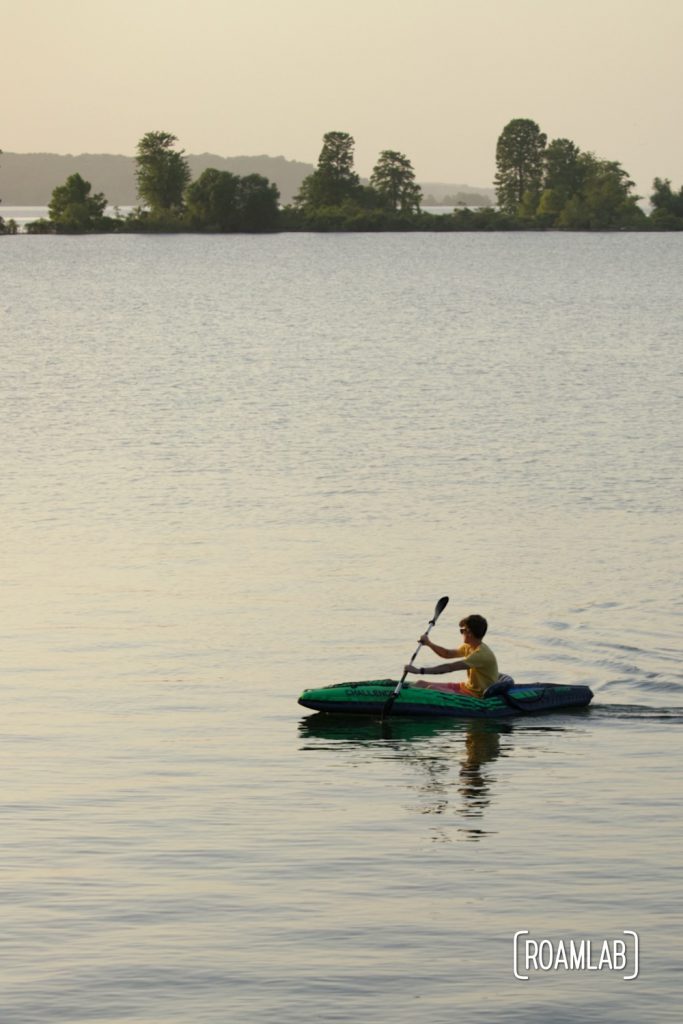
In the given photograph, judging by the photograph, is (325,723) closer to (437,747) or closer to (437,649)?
(437,747)

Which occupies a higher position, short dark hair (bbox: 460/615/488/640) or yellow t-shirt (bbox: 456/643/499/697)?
short dark hair (bbox: 460/615/488/640)

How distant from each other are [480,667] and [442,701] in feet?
2.11

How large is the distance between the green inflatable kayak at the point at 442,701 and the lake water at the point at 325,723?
213 mm

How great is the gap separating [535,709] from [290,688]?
3.39 metres

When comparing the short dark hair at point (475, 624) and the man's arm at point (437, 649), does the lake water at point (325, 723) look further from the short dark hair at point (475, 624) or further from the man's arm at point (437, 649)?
the short dark hair at point (475, 624)

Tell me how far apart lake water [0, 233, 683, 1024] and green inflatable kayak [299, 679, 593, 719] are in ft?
0.70

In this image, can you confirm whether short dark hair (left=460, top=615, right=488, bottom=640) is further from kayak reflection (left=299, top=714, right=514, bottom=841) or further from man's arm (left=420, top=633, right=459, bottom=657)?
kayak reflection (left=299, top=714, right=514, bottom=841)

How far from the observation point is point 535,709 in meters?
23.2

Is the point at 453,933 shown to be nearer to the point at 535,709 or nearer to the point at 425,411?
the point at 535,709

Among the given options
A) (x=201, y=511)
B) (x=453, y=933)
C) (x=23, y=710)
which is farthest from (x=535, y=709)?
(x=201, y=511)

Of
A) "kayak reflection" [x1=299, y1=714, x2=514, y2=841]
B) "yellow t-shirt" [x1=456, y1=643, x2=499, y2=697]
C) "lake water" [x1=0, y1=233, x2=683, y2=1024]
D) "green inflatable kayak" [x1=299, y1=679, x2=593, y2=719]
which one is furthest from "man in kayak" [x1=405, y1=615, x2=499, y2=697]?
"lake water" [x1=0, y1=233, x2=683, y2=1024]

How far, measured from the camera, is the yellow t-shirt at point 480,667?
76.8 feet

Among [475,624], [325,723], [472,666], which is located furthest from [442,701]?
[325,723]

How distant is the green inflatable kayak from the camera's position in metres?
22.9
